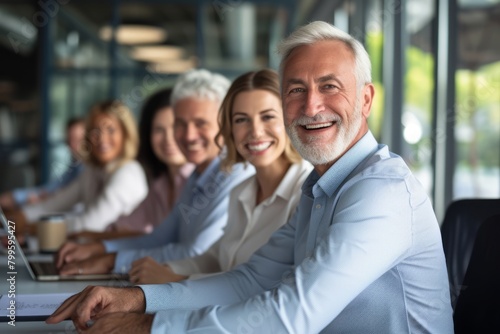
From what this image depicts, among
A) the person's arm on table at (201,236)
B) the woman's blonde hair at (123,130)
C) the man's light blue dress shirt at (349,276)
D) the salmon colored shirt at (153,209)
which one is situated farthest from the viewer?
the woman's blonde hair at (123,130)

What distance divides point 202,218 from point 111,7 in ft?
20.2

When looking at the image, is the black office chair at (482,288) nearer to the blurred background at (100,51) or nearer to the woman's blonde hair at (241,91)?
the woman's blonde hair at (241,91)

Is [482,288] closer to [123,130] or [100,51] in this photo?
[123,130]

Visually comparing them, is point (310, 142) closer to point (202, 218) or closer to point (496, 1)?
point (202, 218)

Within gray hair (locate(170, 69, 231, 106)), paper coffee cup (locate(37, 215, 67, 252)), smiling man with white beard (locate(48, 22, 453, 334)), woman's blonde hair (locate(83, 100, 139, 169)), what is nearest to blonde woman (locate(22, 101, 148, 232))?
woman's blonde hair (locate(83, 100, 139, 169))

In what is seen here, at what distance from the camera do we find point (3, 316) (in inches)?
58.6

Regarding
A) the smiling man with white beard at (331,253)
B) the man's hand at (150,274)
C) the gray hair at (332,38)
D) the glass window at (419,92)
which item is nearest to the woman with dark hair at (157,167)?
the man's hand at (150,274)

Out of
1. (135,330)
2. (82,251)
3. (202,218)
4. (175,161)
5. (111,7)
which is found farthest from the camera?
(111,7)

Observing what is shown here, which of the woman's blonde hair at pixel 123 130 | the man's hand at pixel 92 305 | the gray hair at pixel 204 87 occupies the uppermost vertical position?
the gray hair at pixel 204 87

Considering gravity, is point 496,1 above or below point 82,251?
above

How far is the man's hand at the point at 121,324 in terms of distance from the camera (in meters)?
1.22

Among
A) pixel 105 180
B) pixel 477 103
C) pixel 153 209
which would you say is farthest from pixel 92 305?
pixel 477 103

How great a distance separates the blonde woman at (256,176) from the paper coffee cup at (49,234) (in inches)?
26.4

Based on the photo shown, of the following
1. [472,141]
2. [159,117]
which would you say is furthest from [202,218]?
[472,141]
